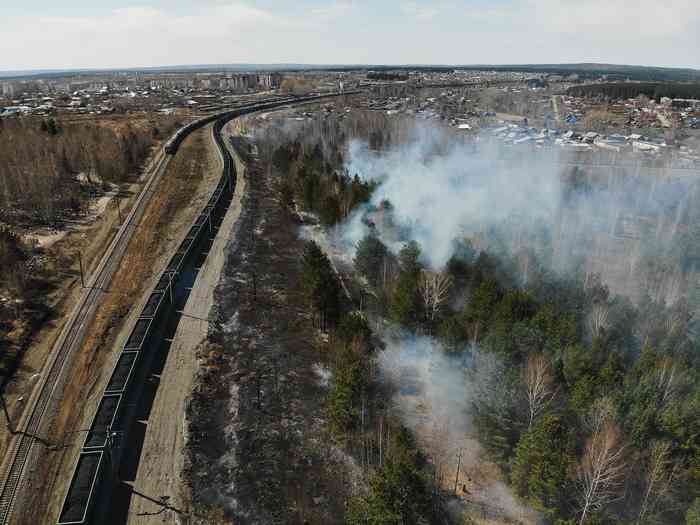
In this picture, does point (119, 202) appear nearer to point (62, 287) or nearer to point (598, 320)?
point (62, 287)

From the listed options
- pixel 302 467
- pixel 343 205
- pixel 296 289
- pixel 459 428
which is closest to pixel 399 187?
pixel 343 205

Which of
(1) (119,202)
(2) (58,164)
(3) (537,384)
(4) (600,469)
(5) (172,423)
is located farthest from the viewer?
(2) (58,164)

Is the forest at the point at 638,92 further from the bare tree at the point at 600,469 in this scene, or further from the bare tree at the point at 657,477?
the bare tree at the point at 600,469

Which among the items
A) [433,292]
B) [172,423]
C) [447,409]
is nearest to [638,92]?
[433,292]

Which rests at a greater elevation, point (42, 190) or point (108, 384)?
point (42, 190)

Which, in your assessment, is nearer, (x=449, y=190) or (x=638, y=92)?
(x=449, y=190)

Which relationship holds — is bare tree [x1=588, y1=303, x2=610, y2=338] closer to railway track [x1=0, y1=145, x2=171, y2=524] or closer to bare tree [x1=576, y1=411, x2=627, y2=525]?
bare tree [x1=576, y1=411, x2=627, y2=525]
